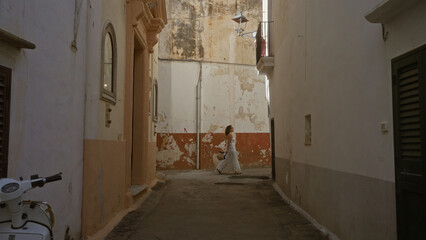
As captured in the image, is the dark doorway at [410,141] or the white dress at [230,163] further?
the white dress at [230,163]

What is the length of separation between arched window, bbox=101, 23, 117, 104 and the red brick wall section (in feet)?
37.3

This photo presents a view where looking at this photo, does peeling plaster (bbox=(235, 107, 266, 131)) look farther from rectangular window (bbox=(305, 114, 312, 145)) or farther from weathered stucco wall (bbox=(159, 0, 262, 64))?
rectangular window (bbox=(305, 114, 312, 145))

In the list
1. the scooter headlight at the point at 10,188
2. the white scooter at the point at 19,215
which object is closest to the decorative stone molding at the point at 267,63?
the white scooter at the point at 19,215

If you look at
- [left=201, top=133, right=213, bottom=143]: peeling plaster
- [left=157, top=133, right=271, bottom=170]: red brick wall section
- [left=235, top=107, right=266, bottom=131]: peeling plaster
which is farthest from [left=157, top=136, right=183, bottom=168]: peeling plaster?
[left=235, top=107, right=266, bottom=131]: peeling plaster

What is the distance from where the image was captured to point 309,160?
287 inches

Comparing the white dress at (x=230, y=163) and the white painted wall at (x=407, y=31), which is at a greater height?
the white painted wall at (x=407, y=31)

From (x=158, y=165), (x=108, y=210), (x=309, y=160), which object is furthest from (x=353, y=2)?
(x=158, y=165)

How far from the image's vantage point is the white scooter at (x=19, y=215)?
2.64 metres

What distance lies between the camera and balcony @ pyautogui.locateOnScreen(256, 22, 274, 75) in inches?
475

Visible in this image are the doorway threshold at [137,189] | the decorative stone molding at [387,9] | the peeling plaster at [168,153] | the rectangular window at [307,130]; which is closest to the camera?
the decorative stone molding at [387,9]

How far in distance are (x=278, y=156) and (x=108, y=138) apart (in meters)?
5.79

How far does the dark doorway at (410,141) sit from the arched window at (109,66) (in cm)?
389

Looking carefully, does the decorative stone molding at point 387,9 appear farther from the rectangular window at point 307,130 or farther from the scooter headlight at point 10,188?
the rectangular window at point 307,130

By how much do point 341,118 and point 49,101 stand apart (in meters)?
3.53
